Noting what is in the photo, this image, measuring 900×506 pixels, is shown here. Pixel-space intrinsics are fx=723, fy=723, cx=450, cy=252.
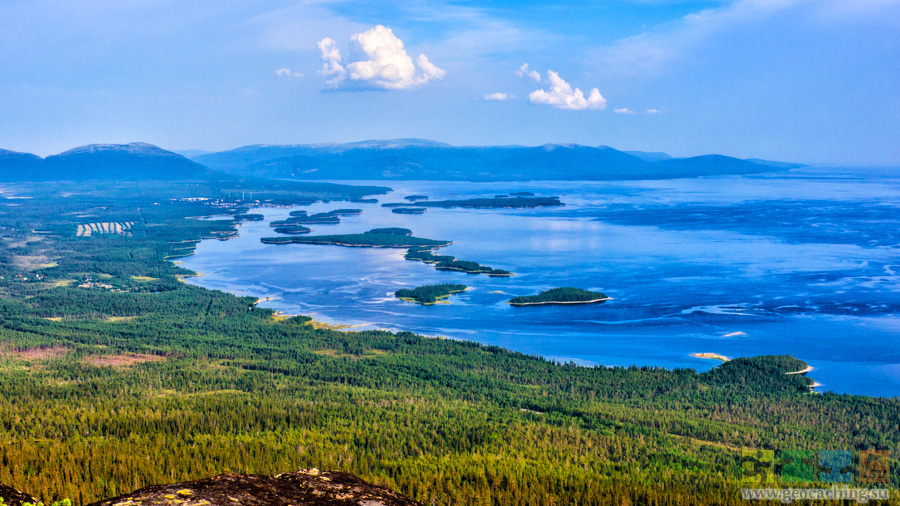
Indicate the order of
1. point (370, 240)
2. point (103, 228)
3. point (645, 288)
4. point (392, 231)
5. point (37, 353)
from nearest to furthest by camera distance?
point (37, 353) → point (645, 288) → point (370, 240) → point (392, 231) → point (103, 228)

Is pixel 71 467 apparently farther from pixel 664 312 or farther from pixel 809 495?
pixel 664 312

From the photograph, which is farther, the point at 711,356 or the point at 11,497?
the point at 711,356

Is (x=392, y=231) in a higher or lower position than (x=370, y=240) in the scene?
higher

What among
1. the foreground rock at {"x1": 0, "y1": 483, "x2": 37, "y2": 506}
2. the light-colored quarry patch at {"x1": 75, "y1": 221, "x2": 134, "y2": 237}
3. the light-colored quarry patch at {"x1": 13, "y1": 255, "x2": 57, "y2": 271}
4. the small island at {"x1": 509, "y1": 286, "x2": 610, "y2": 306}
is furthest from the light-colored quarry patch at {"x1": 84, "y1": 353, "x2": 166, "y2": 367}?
the light-colored quarry patch at {"x1": 75, "y1": 221, "x2": 134, "y2": 237}

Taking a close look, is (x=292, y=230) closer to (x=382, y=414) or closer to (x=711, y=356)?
(x=711, y=356)

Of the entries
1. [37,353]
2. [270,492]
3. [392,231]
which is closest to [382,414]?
[270,492]

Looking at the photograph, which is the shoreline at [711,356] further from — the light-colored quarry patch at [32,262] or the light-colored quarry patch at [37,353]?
the light-colored quarry patch at [32,262]
